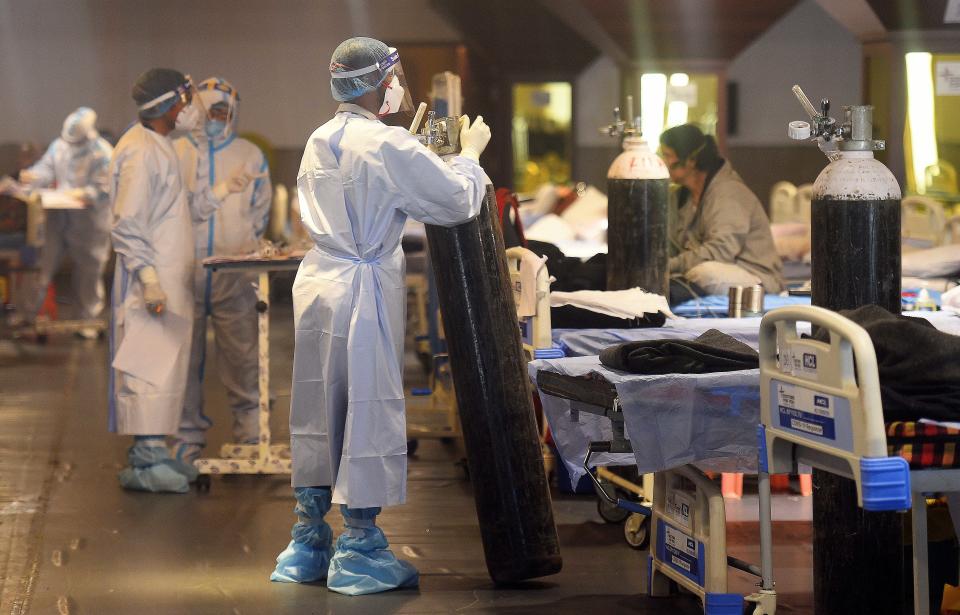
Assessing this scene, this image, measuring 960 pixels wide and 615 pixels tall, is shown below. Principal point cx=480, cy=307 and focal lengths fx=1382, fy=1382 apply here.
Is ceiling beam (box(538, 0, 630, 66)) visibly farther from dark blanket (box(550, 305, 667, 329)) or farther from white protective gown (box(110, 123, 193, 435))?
dark blanket (box(550, 305, 667, 329))

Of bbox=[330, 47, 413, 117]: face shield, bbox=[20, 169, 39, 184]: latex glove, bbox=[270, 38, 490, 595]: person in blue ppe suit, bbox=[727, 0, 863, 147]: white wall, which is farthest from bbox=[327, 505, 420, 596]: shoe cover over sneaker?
bbox=[727, 0, 863, 147]: white wall

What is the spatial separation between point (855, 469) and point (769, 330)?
1.32ft

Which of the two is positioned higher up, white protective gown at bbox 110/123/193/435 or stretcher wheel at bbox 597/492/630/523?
white protective gown at bbox 110/123/193/435

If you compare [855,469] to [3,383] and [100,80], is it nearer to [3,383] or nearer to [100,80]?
[3,383]

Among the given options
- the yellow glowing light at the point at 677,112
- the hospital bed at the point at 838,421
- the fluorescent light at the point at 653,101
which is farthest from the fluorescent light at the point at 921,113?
the hospital bed at the point at 838,421

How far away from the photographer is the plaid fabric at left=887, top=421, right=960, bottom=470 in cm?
264

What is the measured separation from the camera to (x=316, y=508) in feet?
13.4

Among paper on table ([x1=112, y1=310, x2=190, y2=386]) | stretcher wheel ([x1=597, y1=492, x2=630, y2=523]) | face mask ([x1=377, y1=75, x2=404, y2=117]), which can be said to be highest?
face mask ([x1=377, y1=75, x2=404, y2=117])

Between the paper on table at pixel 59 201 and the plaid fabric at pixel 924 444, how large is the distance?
7776mm

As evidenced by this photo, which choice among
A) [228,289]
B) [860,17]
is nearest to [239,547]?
[228,289]

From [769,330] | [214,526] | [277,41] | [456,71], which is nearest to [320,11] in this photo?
[277,41]

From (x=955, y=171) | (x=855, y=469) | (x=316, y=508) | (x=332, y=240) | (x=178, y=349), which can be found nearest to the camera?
(x=855, y=469)

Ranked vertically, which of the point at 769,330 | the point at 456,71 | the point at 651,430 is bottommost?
the point at 651,430

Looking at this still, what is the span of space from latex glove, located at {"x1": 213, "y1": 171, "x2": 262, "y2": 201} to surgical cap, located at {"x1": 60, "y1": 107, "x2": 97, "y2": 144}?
14.3 feet
